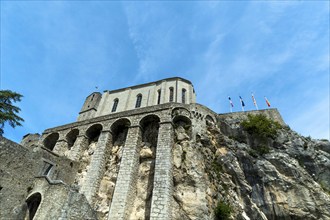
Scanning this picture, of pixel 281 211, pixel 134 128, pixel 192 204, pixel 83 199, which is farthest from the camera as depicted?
pixel 134 128

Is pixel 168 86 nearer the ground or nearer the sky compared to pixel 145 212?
nearer the sky

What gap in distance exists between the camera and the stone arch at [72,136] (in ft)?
65.8

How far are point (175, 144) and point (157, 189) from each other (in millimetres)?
3811

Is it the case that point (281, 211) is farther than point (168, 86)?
No

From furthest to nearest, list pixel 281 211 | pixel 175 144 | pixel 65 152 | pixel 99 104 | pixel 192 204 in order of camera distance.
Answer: pixel 99 104 < pixel 65 152 < pixel 175 144 < pixel 281 211 < pixel 192 204

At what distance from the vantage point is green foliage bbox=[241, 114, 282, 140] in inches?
752

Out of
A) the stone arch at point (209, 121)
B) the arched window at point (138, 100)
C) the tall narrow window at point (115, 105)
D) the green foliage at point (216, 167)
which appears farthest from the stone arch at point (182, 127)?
the tall narrow window at point (115, 105)

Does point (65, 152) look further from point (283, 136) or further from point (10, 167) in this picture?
point (283, 136)

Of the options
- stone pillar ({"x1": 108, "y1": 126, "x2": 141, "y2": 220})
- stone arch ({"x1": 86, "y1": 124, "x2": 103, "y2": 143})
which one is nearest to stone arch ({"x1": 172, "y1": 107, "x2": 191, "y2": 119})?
stone pillar ({"x1": 108, "y1": 126, "x2": 141, "y2": 220})

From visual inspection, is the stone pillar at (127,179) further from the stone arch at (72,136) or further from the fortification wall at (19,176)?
the stone arch at (72,136)

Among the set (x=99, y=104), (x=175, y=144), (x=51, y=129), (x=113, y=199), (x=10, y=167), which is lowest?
(x=113, y=199)

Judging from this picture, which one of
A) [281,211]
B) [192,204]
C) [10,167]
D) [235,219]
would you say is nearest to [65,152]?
[10,167]

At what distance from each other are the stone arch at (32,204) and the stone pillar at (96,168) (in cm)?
295

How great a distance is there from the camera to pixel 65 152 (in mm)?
19141
